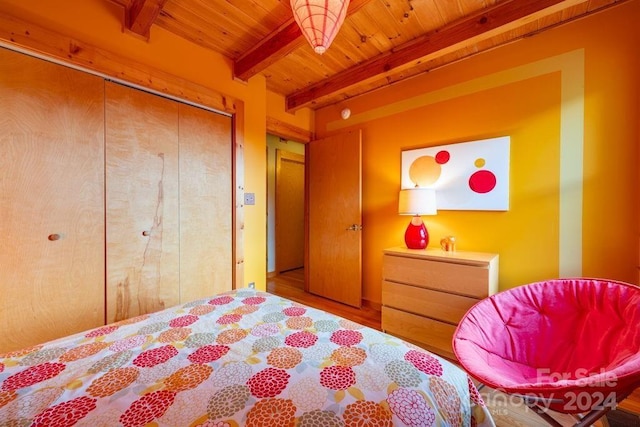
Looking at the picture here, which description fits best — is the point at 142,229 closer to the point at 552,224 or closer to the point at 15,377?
the point at 15,377

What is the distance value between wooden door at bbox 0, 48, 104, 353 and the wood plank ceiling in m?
0.72

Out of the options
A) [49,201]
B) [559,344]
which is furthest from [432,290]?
[49,201]

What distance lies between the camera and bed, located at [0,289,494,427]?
65 cm

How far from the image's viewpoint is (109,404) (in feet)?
2.20

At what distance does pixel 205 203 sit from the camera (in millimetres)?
2311

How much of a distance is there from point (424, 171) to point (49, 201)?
2.83 m

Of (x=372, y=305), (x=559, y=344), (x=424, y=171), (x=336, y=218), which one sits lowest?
(x=372, y=305)

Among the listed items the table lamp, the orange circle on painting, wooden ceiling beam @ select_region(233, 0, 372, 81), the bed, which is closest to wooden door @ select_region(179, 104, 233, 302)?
wooden ceiling beam @ select_region(233, 0, 372, 81)

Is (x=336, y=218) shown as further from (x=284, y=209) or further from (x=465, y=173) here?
(x=284, y=209)

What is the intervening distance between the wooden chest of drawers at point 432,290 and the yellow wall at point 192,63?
1359 mm

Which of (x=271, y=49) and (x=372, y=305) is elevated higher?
(x=271, y=49)

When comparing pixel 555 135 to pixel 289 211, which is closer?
pixel 555 135

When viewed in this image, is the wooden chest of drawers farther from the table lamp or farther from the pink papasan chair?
the pink papasan chair

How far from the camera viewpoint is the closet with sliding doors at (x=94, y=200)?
1466 millimetres
